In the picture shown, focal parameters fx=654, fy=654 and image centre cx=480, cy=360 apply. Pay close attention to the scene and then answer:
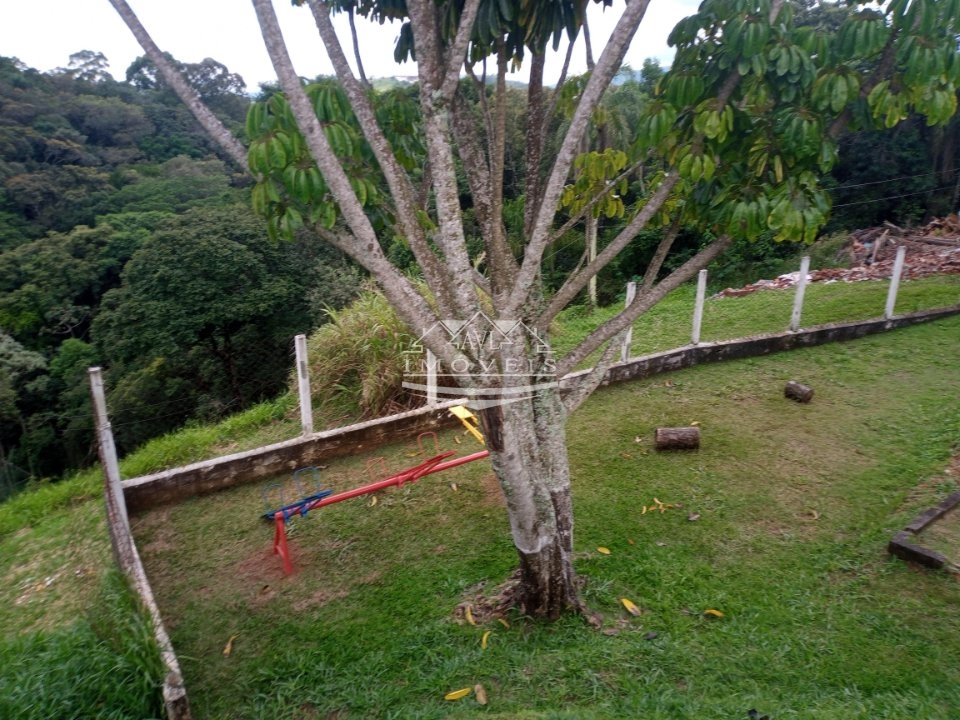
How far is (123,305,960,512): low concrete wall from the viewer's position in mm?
4918

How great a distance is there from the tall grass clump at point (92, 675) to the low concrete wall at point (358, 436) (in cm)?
175

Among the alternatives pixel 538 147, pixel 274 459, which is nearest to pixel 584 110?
pixel 538 147

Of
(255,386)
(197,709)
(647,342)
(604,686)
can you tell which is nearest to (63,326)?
(255,386)

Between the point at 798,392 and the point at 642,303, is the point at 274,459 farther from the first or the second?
the point at 798,392

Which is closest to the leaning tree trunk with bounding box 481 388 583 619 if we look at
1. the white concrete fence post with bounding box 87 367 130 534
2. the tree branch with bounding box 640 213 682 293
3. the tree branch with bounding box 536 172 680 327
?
the tree branch with bounding box 536 172 680 327

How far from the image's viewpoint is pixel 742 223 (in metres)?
3.11

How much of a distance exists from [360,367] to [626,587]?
148 inches

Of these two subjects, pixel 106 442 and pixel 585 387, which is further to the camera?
pixel 106 442

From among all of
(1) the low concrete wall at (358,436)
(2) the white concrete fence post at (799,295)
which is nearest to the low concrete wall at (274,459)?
(1) the low concrete wall at (358,436)

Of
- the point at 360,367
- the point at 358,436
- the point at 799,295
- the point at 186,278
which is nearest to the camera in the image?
the point at 358,436

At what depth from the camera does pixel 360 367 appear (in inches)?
261

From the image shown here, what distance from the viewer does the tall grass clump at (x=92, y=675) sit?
2.76m

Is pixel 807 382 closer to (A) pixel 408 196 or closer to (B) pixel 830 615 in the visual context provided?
(B) pixel 830 615

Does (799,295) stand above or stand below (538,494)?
below
